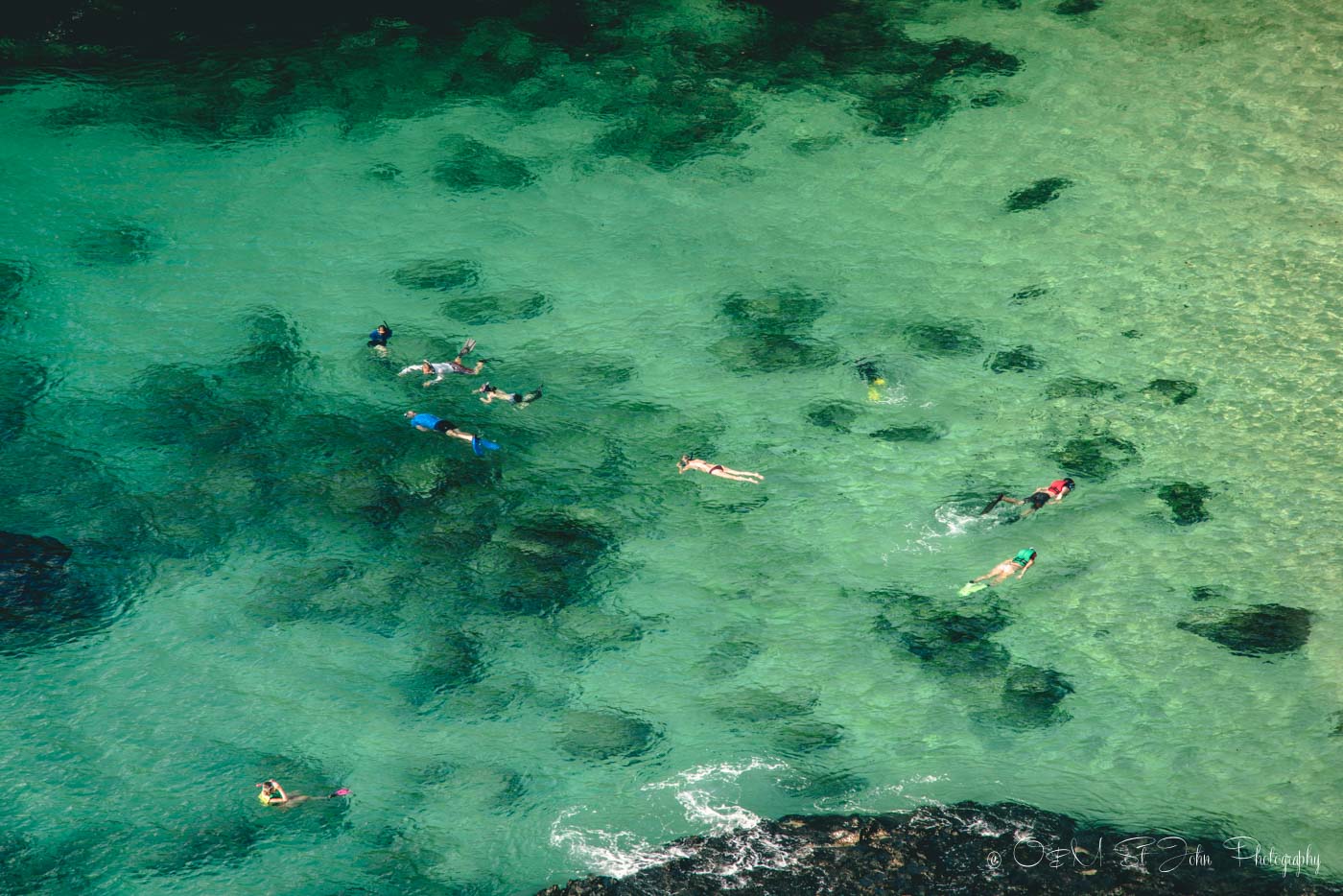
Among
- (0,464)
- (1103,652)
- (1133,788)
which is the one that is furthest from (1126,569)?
(0,464)

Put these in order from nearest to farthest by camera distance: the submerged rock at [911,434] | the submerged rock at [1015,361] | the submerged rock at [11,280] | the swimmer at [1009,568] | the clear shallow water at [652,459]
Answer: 1. the clear shallow water at [652,459]
2. the swimmer at [1009,568]
3. the submerged rock at [911,434]
4. the submerged rock at [1015,361]
5. the submerged rock at [11,280]

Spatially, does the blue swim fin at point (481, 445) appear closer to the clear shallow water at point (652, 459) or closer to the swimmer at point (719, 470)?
the clear shallow water at point (652, 459)

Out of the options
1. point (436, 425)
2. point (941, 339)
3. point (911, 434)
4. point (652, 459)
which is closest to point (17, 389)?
point (436, 425)

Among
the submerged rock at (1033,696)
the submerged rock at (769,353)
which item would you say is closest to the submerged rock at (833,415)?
the submerged rock at (769,353)

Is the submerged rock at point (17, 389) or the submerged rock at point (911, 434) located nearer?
the submerged rock at point (911, 434)

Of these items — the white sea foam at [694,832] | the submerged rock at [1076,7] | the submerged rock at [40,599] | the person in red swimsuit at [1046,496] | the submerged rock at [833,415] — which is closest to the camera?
the white sea foam at [694,832]

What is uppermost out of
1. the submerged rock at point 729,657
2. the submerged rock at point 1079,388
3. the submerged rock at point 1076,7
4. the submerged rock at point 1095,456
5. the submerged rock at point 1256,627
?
the submerged rock at point 1076,7
